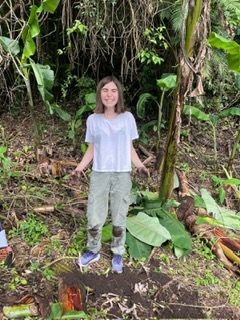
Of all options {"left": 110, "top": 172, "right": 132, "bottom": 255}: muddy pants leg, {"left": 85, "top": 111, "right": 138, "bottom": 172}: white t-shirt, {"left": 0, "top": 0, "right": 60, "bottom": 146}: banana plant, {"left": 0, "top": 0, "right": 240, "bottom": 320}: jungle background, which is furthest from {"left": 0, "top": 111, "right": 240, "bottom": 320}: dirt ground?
{"left": 0, "top": 0, "right": 60, "bottom": 146}: banana plant

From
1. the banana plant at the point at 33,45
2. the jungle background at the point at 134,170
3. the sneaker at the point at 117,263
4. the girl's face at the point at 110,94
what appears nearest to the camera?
the girl's face at the point at 110,94

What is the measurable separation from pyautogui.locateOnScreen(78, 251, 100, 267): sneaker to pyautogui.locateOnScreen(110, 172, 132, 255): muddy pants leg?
152 mm

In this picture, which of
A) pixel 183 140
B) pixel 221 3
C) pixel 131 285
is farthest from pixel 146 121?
pixel 131 285

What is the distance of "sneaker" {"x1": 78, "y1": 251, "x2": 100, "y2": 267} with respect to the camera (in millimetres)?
3646

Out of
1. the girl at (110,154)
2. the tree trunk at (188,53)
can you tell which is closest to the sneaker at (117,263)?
the girl at (110,154)

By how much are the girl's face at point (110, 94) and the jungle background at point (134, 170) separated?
78cm

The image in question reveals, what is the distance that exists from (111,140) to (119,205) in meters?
0.53

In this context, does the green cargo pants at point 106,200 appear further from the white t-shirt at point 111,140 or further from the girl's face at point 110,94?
the girl's face at point 110,94

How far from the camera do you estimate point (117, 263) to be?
3.65 metres

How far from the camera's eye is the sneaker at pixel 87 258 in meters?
3.65

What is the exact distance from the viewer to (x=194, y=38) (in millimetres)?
3770

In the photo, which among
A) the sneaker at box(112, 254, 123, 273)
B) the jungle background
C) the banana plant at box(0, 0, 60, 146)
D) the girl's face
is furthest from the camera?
the banana plant at box(0, 0, 60, 146)

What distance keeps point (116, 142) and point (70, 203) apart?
50.8 inches

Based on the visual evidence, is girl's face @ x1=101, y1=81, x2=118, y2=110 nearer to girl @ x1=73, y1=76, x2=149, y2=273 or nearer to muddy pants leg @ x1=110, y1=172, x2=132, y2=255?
girl @ x1=73, y1=76, x2=149, y2=273
